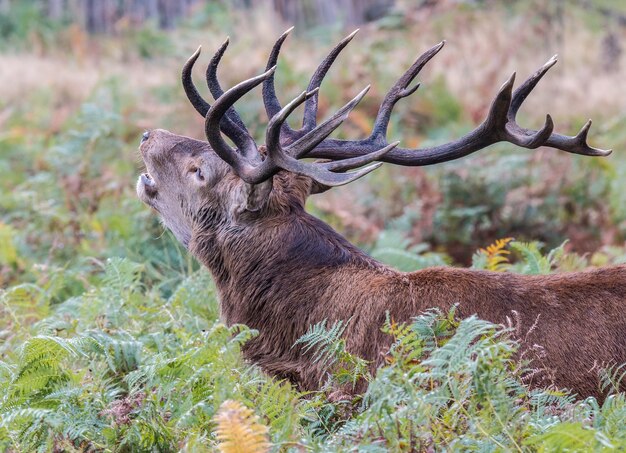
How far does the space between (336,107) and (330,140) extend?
21.5ft

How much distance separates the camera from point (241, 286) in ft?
17.1

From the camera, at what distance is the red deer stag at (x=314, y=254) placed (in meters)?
4.56

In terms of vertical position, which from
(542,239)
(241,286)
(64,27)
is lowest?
(542,239)

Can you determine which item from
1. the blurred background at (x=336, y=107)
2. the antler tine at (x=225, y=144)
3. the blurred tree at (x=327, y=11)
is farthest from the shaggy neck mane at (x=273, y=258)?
the blurred tree at (x=327, y=11)

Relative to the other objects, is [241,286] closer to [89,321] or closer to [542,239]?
[89,321]

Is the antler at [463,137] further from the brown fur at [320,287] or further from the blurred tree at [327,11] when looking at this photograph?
the blurred tree at [327,11]

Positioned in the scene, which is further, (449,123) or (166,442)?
(449,123)

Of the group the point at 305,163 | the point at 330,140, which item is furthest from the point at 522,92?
the point at 305,163

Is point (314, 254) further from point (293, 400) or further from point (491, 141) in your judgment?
point (293, 400)

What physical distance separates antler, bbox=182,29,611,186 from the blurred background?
5.31 ft

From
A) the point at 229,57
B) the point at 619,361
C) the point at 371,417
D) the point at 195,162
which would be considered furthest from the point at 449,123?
the point at 371,417

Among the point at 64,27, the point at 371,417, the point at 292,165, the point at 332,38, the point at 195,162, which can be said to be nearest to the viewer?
the point at 371,417

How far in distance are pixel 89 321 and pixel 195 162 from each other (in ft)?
3.36

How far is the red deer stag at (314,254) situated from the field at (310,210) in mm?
162
